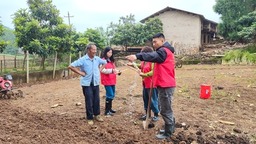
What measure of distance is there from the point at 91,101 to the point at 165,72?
197 centimetres

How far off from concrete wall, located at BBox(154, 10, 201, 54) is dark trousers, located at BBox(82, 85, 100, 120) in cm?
3014

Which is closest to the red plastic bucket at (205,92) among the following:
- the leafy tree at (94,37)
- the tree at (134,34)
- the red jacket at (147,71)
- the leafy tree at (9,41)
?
the red jacket at (147,71)

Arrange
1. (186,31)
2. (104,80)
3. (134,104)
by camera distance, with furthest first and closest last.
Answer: (186,31)
(134,104)
(104,80)

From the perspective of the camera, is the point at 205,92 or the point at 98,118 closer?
the point at 98,118

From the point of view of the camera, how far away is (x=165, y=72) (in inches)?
197

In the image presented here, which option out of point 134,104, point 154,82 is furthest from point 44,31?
point 154,82

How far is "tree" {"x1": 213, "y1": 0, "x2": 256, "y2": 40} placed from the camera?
33719mm

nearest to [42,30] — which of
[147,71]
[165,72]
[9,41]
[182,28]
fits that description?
[9,41]

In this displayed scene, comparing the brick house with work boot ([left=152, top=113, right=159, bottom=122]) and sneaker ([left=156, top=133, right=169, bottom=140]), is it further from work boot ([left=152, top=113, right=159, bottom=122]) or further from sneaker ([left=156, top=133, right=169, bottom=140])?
sneaker ([left=156, top=133, right=169, bottom=140])

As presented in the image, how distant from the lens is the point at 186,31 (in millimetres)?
36938

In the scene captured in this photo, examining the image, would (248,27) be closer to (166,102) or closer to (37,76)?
(37,76)

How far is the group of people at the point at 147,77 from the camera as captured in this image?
4.95m

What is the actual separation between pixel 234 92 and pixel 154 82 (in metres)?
5.53

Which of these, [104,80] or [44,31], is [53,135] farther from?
[44,31]
